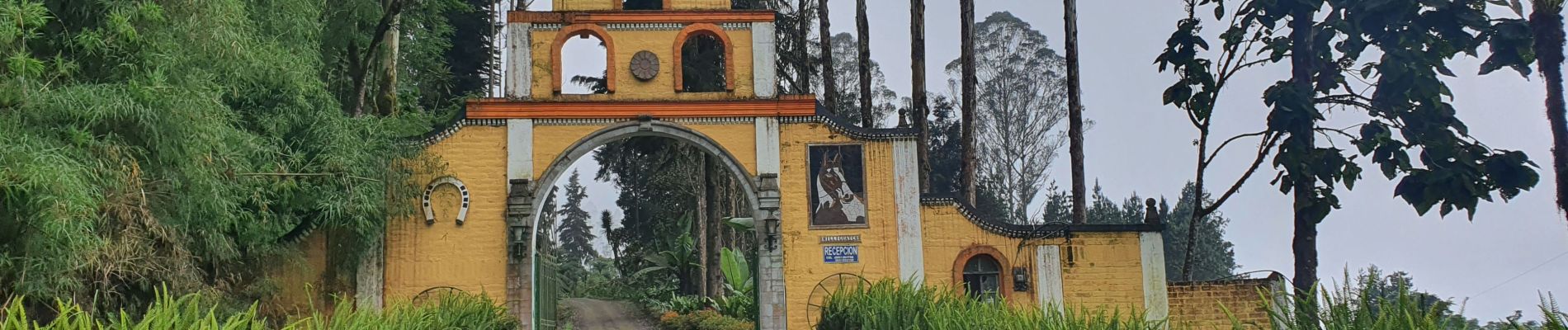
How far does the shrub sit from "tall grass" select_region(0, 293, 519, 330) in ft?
19.6

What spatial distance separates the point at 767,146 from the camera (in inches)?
535

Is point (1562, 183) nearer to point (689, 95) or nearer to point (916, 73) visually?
point (689, 95)

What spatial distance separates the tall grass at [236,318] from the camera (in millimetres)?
5235

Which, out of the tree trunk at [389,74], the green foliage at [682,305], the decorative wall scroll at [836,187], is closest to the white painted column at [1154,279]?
the decorative wall scroll at [836,187]

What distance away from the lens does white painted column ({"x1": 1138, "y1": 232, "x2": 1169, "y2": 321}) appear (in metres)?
13.7

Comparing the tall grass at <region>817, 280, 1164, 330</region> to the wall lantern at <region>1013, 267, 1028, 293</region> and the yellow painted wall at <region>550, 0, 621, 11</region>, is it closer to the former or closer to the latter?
the wall lantern at <region>1013, 267, 1028, 293</region>

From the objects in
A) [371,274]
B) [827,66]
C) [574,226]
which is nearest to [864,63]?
[827,66]

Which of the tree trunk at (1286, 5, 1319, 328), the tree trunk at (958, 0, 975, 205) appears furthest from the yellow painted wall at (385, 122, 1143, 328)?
the tree trunk at (958, 0, 975, 205)

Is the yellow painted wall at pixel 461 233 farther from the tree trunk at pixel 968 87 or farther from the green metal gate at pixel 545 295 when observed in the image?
the tree trunk at pixel 968 87

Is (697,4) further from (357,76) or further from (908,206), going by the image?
(357,76)

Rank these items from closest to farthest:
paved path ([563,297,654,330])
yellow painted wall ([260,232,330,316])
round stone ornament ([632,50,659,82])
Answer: yellow painted wall ([260,232,330,316]) → round stone ornament ([632,50,659,82]) → paved path ([563,297,654,330])

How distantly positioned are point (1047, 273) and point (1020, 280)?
349mm

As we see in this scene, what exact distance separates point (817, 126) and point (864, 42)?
581 centimetres

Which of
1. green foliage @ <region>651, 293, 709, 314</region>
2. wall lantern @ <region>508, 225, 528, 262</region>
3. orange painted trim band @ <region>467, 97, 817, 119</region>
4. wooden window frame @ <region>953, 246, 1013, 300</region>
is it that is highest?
orange painted trim band @ <region>467, 97, 817, 119</region>
